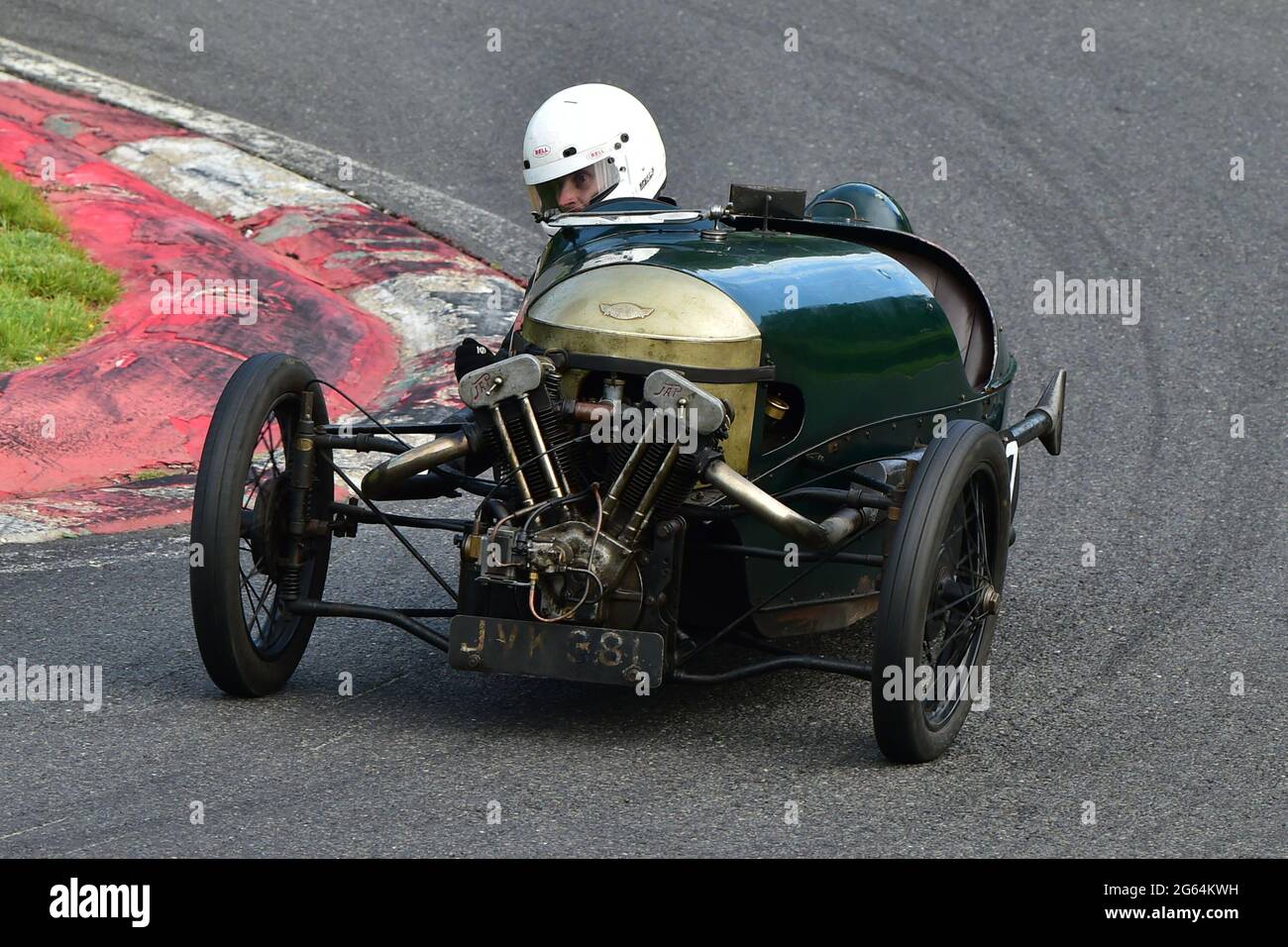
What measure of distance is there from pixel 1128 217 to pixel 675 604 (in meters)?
7.16

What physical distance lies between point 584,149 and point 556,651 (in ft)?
6.72

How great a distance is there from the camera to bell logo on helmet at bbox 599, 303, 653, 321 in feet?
16.0

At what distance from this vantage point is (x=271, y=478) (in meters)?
5.38

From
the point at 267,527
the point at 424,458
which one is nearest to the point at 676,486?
the point at 424,458

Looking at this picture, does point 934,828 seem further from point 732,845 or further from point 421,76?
point 421,76

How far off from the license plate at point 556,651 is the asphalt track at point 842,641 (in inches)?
10.3

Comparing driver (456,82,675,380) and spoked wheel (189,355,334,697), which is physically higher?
driver (456,82,675,380)

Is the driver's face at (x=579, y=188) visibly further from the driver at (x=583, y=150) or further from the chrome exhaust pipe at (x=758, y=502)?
the chrome exhaust pipe at (x=758, y=502)

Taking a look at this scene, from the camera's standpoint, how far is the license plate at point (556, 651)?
4691 millimetres

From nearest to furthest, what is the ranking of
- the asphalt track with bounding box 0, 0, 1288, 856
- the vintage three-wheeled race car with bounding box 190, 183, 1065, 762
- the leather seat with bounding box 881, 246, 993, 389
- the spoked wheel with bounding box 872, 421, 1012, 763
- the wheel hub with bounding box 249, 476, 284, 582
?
the asphalt track with bounding box 0, 0, 1288, 856, the spoked wheel with bounding box 872, 421, 1012, 763, the vintage three-wheeled race car with bounding box 190, 183, 1065, 762, the wheel hub with bounding box 249, 476, 284, 582, the leather seat with bounding box 881, 246, 993, 389

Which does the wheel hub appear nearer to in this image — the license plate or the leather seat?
the license plate

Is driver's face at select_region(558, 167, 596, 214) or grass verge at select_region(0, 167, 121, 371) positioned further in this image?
grass verge at select_region(0, 167, 121, 371)

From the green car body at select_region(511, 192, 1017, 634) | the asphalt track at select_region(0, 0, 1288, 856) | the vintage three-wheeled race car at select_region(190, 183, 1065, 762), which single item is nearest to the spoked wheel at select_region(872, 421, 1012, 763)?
the vintage three-wheeled race car at select_region(190, 183, 1065, 762)

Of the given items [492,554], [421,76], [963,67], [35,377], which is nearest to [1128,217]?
[963,67]
